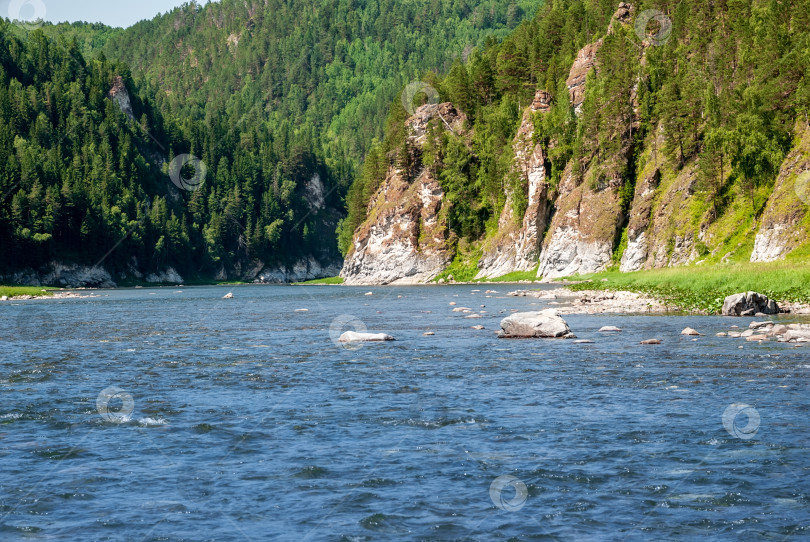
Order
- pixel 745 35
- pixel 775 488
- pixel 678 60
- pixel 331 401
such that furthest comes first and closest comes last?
pixel 678 60, pixel 745 35, pixel 331 401, pixel 775 488

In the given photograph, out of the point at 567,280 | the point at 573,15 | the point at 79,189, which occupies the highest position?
the point at 573,15

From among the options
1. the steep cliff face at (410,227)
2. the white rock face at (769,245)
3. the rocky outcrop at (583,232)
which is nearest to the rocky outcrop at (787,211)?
the white rock face at (769,245)

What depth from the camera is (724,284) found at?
53.8 meters

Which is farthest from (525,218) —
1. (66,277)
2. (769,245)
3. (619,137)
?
(66,277)

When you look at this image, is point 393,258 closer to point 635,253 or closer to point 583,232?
point 583,232

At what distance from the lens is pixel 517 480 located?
13719 mm

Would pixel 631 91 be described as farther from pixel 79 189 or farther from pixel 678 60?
pixel 79 189

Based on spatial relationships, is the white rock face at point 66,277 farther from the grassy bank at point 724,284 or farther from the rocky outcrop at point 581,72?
the grassy bank at point 724,284

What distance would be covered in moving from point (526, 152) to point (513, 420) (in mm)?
120345

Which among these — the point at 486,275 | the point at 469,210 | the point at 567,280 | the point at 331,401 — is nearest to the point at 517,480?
the point at 331,401

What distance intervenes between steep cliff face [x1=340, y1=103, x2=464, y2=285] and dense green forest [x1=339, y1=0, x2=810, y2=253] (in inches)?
130

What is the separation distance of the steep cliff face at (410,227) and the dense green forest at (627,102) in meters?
3.29

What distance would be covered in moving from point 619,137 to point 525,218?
23553 mm

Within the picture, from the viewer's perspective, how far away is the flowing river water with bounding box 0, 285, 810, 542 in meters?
11.8
